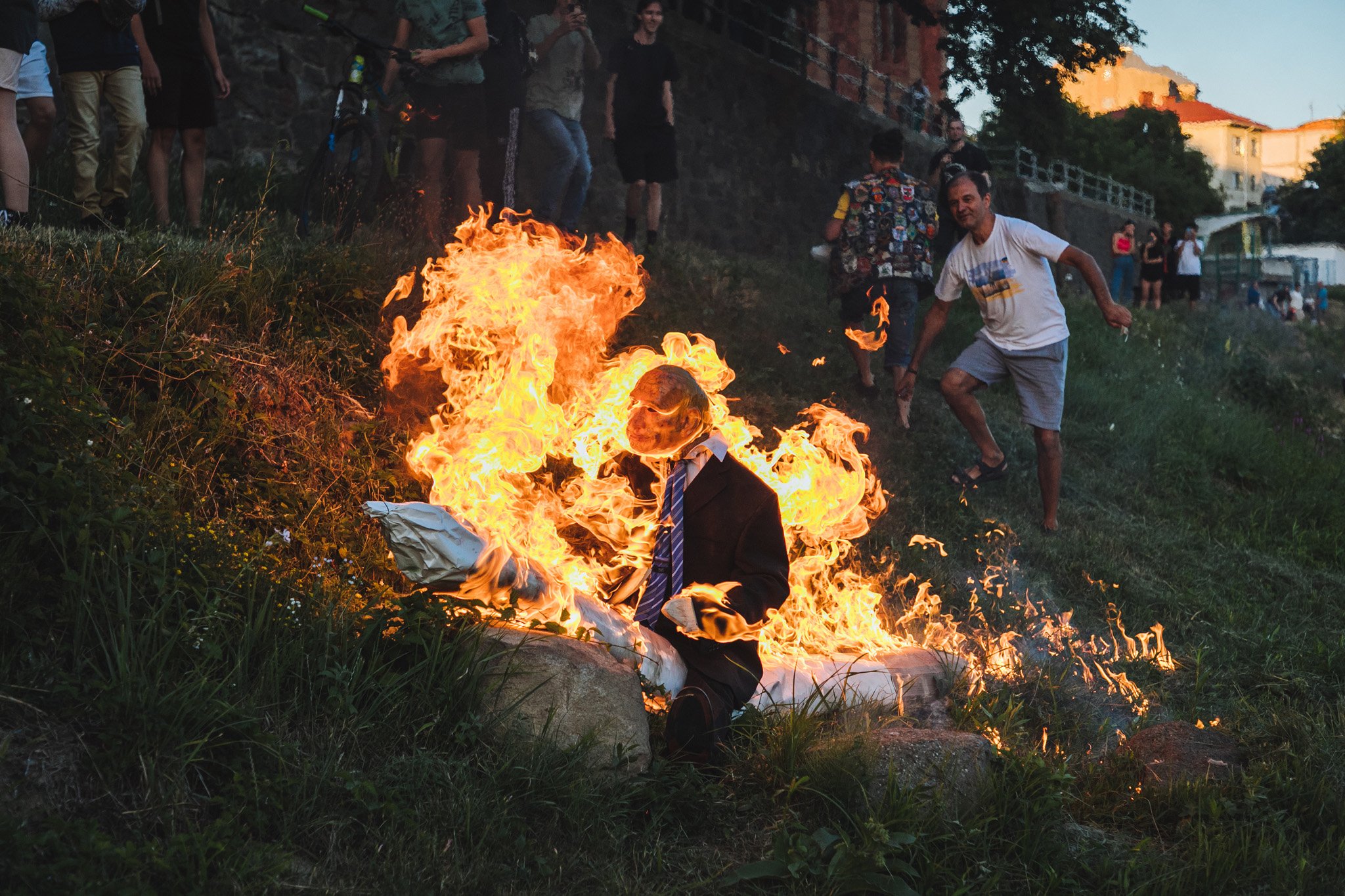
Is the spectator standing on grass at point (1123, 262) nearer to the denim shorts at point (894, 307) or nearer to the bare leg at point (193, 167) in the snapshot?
the denim shorts at point (894, 307)

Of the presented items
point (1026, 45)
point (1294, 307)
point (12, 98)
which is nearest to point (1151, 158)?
point (1294, 307)

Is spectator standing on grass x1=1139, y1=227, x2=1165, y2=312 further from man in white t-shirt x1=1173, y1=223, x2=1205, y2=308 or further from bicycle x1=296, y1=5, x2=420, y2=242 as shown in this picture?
bicycle x1=296, y1=5, x2=420, y2=242

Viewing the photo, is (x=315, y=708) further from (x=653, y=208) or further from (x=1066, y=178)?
(x=1066, y=178)

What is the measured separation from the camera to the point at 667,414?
4590 mm

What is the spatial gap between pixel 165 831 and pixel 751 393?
5.91m

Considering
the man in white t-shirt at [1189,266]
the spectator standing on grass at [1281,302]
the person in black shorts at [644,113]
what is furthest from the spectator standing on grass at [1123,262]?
the person in black shorts at [644,113]

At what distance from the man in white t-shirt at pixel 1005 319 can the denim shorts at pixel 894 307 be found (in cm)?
95

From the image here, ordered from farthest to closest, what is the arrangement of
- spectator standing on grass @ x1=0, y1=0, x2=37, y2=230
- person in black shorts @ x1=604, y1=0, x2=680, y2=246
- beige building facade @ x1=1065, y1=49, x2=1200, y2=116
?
beige building facade @ x1=1065, y1=49, x2=1200, y2=116 < person in black shorts @ x1=604, y1=0, x2=680, y2=246 < spectator standing on grass @ x1=0, y1=0, x2=37, y2=230

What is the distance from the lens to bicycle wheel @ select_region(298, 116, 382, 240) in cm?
784

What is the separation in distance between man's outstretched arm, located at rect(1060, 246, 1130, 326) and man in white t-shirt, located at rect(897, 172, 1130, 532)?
0.9 inches

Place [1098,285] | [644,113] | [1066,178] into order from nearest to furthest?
[1098,285], [644,113], [1066,178]

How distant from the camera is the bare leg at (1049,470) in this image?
8000mm

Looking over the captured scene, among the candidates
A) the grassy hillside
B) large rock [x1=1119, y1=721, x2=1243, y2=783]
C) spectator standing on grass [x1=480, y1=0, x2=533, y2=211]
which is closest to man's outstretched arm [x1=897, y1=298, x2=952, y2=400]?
the grassy hillside

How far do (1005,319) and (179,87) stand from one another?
222 inches
